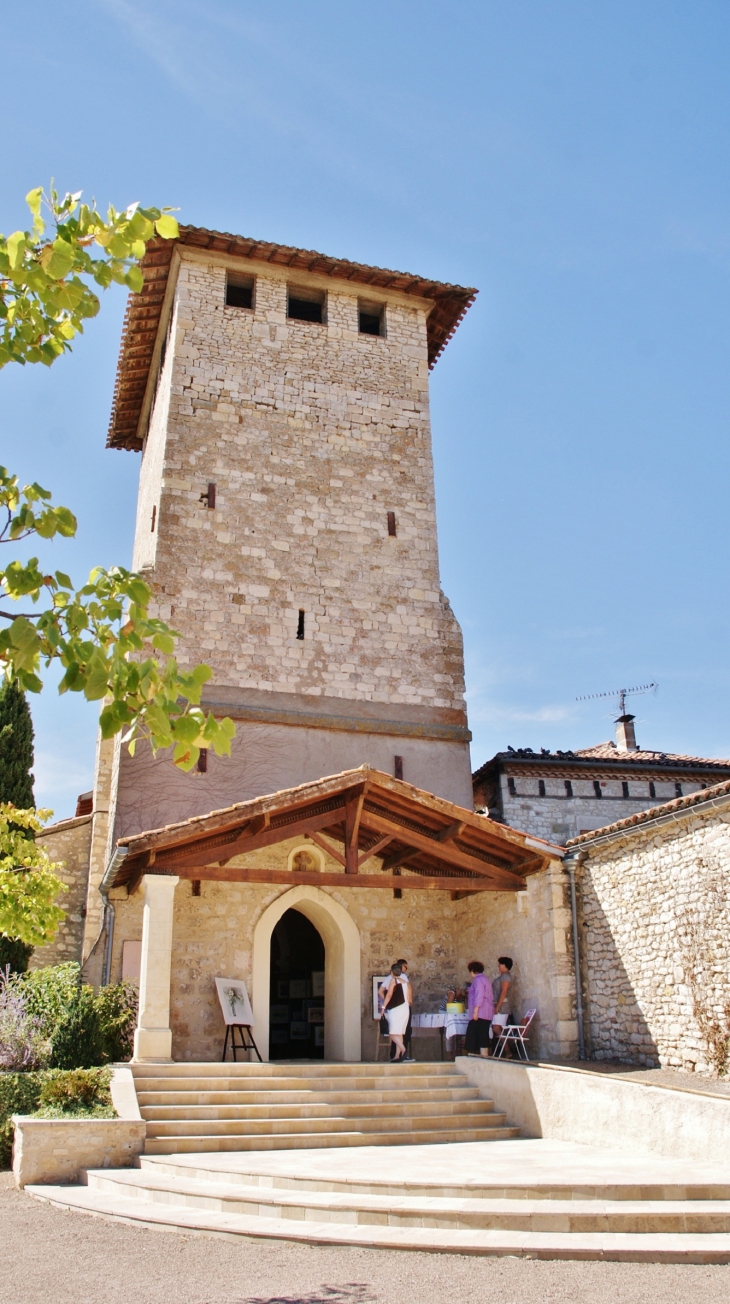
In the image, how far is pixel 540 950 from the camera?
11.0m

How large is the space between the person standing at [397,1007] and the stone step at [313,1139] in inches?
65.6

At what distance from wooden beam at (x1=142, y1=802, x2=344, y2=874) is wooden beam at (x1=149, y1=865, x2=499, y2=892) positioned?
0.30 ft

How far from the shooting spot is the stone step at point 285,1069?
9.55 m

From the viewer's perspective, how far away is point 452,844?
11.5 metres

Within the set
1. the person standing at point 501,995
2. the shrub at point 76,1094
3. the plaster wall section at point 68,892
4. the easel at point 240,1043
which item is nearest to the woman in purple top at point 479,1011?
the person standing at point 501,995

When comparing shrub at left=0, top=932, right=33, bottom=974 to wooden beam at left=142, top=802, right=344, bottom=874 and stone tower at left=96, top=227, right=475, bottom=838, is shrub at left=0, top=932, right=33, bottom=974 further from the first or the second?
wooden beam at left=142, top=802, right=344, bottom=874

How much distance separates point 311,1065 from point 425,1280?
5207 millimetres

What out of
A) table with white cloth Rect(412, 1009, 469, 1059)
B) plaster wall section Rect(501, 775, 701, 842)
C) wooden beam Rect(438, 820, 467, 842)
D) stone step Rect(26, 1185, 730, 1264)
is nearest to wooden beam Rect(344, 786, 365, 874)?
wooden beam Rect(438, 820, 467, 842)

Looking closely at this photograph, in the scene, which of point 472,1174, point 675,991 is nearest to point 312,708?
point 675,991

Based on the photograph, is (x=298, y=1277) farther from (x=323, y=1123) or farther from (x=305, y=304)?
(x=305, y=304)

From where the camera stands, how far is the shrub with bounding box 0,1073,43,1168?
29.7ft

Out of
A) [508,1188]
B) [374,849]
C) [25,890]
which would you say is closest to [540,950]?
[374,849]

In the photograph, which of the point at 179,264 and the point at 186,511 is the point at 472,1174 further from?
the point at 179,264

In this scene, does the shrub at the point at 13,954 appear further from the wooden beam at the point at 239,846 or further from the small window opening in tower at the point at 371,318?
the small window opening in tower at the point at 371,318
